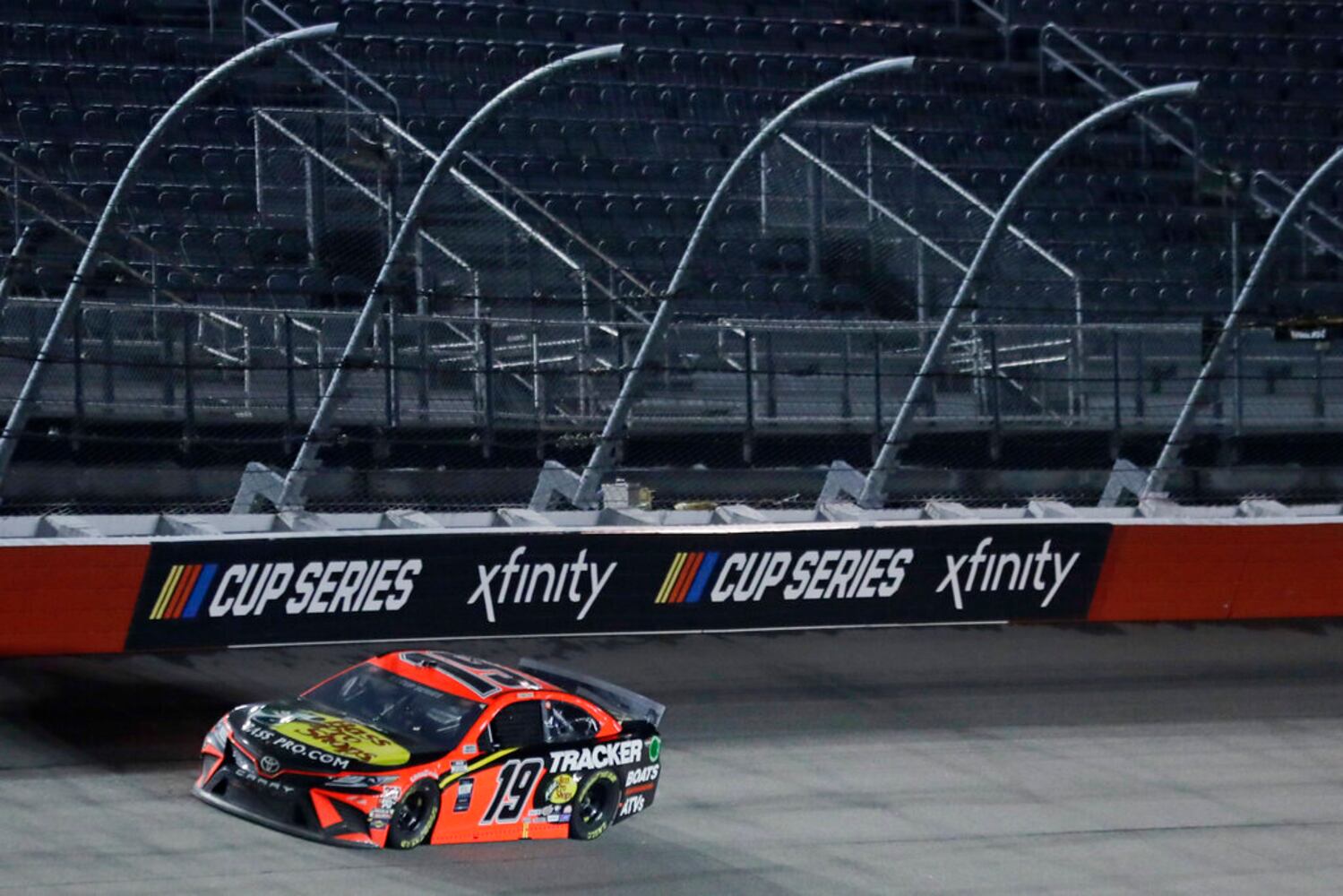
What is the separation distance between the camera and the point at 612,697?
35.1 ft

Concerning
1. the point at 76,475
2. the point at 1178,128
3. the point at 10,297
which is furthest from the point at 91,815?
the point at 1178,128

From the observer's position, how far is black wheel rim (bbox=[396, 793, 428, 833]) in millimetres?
9219

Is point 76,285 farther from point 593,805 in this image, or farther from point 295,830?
point 593,805

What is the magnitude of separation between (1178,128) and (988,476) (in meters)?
9.56

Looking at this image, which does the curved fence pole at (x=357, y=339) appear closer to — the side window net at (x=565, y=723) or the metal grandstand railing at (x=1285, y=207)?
the side window net at (x=565, y=723)

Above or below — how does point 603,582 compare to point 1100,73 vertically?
below

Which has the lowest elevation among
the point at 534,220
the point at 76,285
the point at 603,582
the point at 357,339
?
the point at 603,582

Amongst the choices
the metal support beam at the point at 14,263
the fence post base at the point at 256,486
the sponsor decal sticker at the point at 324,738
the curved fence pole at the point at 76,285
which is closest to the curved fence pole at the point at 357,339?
the fence post base at the point at 256,486

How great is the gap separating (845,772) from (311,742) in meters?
3.57

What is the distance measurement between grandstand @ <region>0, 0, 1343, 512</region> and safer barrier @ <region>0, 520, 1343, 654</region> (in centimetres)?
93

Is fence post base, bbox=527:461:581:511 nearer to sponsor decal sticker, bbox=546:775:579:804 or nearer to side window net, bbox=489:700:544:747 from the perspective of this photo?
side window net, bbox=489:700:544:747

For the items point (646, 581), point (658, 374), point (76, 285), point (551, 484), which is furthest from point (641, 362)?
point (76, 285)

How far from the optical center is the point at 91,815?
9500 mm

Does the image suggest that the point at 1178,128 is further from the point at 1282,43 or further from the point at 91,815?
the point at 91,815
